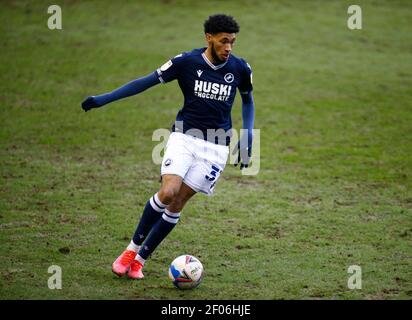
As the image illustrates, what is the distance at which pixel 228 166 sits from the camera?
12.8 m

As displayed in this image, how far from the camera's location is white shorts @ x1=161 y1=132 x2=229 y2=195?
7.51 meters

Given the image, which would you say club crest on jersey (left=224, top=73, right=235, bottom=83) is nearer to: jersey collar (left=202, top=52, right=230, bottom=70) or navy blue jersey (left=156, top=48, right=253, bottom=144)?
navy blue jersey (left=156, top=48, right=253, bottom=144)

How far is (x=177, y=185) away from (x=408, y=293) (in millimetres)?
2656

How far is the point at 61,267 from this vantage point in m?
7.80

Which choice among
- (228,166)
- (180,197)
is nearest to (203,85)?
(180,197)

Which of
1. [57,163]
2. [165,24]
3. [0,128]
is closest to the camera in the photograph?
[57,163]

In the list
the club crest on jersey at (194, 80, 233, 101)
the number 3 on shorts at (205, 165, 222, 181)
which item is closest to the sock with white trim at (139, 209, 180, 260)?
the number 3 on shorts at (205, 165, 222, 181)

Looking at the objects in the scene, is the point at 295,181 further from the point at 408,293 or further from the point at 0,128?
the point at 0,128

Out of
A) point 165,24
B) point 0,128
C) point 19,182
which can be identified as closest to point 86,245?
point 19,182

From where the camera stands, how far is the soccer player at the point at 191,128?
7.53m

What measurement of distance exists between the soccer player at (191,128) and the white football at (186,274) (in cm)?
46

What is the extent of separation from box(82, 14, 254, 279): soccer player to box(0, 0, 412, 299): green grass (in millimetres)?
572

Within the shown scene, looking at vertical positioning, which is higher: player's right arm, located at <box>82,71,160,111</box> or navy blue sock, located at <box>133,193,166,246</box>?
player's right arm, located at <box>82,71,160,111</box>

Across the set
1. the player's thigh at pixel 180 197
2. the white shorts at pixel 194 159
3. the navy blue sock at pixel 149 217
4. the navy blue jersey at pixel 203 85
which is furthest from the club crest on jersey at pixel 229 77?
the navy blue sock at pixel 149 217
